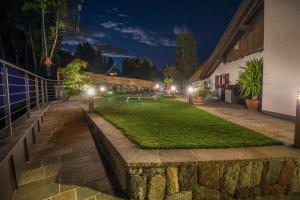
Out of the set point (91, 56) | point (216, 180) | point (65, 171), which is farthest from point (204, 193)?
point (91, 56)

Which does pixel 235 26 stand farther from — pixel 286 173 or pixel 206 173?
pixel 206 173

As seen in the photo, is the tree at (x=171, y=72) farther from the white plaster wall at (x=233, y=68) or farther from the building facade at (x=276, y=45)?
the building facade at (x=276, y=45)

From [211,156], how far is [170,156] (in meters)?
0.59

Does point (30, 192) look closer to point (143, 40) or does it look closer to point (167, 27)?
point (167, 27)

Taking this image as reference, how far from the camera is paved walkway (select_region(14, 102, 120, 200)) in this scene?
2.83 meters

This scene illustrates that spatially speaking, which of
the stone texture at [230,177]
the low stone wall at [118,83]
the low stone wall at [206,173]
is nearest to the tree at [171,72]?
the low stone wall at [118,83]

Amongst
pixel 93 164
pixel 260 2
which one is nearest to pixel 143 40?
pixel 260 2

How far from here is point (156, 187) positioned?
2.77 m

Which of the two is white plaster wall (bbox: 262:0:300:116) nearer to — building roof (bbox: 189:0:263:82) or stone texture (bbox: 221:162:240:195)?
building roof (bbox: 189:0:263:82)

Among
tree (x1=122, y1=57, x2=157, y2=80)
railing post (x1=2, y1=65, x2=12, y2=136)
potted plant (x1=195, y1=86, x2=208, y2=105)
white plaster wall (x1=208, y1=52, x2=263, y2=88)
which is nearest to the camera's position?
railing post (x1=2, y1=65, x2=12, y2=136)

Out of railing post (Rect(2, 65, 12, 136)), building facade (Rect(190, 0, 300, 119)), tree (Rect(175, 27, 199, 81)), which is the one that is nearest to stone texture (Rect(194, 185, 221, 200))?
railing post (Rect(2, 65, 12, 136))

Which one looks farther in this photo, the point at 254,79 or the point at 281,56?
the point at 254,79

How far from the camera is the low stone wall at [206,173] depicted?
2717 mm

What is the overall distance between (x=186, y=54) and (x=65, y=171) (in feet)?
81.9
